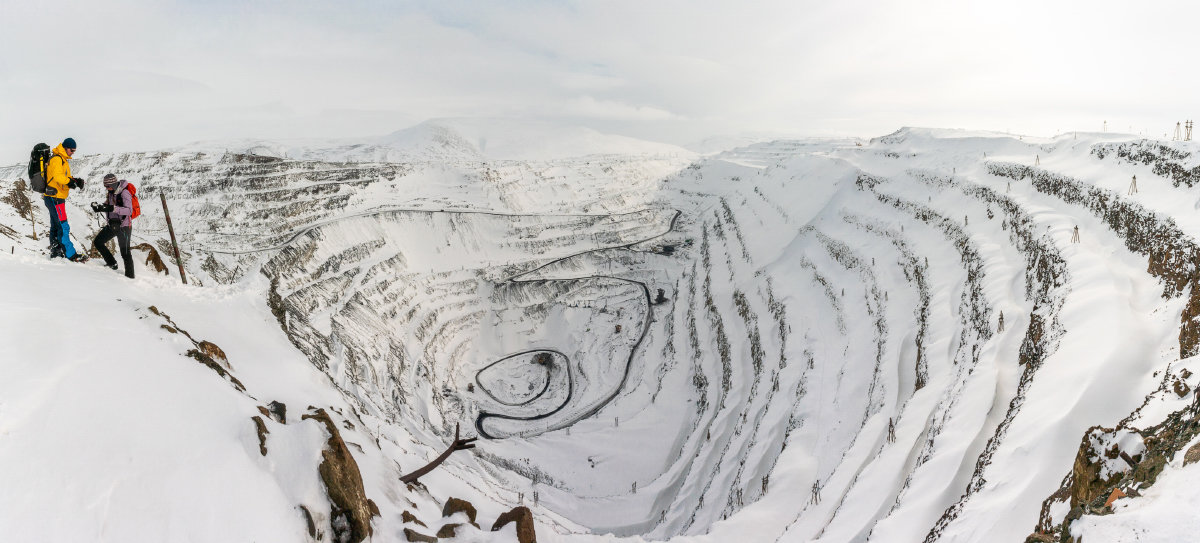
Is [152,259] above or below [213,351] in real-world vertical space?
above

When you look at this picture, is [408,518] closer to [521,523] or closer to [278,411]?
[521,523]

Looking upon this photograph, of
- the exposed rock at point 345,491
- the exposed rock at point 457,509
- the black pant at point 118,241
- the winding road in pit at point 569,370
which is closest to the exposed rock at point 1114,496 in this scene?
the exposed rock at point 345,491

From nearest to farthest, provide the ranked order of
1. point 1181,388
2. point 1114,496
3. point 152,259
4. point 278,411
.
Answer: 1. point 1114,496
2. point 1181,388
3. point 278,411
4. point 152,259

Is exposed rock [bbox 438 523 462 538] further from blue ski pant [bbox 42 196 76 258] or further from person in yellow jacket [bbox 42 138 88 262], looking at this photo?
blue ski pant [bbox 42 196 76 258]

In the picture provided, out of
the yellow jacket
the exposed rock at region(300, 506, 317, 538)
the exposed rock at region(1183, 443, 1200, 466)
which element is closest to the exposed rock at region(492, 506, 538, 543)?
the exposed rock at region(300, 506, 317, 538)

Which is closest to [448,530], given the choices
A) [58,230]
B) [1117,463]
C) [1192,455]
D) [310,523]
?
[310,523]

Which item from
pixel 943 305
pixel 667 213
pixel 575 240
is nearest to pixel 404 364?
pixel 575 240
